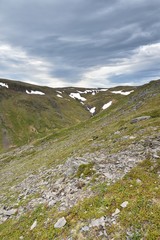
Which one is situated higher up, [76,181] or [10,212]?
[76,181]

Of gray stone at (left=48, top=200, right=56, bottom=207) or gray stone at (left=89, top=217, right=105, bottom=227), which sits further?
gray stone at (left=48, top=200, right=56, bottom=207)

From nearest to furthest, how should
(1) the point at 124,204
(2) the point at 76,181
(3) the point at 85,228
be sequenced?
1. (3) the point at 85,228
2. (1) the point at 124,204
3. (2) the point at 76,181

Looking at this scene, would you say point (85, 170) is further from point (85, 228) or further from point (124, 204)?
point (85, 228)

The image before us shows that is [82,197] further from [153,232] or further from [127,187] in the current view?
[153,232]

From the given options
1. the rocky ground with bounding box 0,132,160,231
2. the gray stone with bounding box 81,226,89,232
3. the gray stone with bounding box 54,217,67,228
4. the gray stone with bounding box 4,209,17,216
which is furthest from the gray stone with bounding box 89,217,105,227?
the gray stone with bounding box 4,209,17,216

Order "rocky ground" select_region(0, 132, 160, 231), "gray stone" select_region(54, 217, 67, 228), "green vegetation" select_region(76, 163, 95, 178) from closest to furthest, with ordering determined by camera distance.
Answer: "gray stone" select_region(54, 217, 67, 228) → "rocky ground" select_region(0, 132, 160, 231) → "green vegetation" select_region(76, 163, 95, 178)

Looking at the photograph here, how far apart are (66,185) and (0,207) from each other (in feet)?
23.5

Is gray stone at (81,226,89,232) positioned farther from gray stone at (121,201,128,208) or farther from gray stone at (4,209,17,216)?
gray stone at (4,209,17,216)

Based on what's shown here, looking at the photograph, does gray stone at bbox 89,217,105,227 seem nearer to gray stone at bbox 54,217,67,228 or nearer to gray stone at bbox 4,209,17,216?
gray stone at bbox 54,217,67,228

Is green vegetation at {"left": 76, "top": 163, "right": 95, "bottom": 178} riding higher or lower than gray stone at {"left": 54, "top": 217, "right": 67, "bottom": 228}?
higher

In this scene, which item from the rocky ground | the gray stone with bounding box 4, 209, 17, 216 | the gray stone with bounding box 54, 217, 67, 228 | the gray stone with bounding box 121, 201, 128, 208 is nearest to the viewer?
the gray stone with bounding box 121, 201, 128, 208

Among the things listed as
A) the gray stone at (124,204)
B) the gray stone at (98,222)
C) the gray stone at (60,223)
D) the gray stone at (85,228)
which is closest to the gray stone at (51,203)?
the gray stone at (60,223)

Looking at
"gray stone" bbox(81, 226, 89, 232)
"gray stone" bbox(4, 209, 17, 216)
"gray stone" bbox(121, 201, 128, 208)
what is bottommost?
"gray stone" bbox(4, 209, 17, 216)

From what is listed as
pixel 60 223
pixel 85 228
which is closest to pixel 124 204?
pixel 85 228
